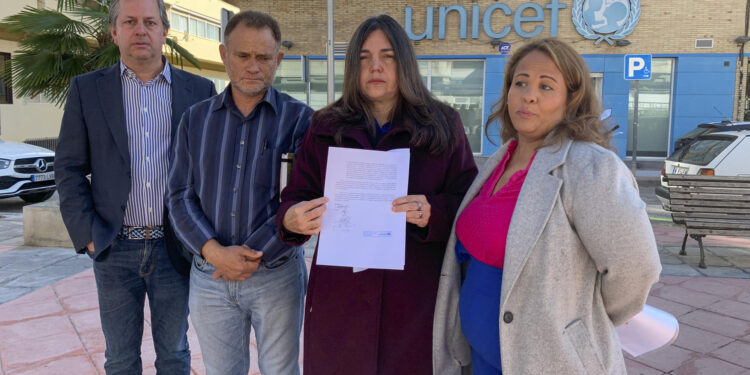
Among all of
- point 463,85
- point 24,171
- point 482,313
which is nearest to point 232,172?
point 482,313

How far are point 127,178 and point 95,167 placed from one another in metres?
0.18

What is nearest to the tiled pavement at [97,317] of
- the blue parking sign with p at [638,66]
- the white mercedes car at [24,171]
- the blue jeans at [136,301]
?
the blue jeans at [136,301]

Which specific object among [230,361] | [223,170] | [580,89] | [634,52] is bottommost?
[230,361]

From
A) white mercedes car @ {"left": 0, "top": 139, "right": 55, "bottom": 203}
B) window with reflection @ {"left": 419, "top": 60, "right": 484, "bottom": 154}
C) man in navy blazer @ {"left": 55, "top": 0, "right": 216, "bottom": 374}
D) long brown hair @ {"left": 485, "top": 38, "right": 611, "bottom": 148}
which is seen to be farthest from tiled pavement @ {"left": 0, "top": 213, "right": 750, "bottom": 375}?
window with reflection @ {"left": 419, "top": 60, "right": 484, "bottom": 154}

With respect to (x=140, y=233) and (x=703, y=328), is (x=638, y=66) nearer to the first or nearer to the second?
(x=703, y=328)

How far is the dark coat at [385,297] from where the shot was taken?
6.65 ft

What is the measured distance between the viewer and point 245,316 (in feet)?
7.79

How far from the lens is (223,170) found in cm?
230

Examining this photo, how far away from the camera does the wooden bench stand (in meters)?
6.40

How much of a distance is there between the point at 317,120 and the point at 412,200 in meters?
0.53

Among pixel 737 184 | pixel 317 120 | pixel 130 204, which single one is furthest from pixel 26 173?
pixel 737 184

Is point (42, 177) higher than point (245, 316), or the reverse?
point (245, 316)

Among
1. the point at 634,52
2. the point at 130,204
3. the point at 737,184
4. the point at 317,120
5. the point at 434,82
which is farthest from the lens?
the point at 434,82

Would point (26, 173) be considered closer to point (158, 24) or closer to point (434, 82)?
point (158, 24)
